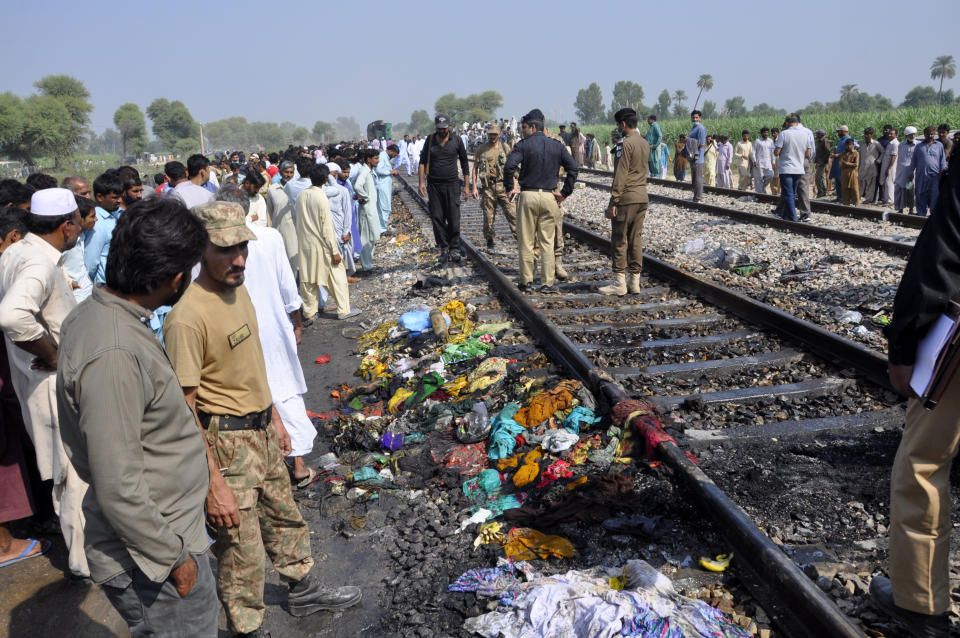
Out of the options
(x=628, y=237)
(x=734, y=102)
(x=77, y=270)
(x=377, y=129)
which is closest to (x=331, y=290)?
(x=77, y=270)

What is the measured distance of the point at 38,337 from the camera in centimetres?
365

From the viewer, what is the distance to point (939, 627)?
2498 mm

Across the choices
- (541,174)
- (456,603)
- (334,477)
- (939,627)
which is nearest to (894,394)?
(939,627)

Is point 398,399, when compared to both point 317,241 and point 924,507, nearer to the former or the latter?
point 317,241

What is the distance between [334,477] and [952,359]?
3.84 m

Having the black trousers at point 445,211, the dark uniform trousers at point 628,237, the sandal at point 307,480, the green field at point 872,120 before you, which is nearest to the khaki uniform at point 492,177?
the black trousers at point 445,211

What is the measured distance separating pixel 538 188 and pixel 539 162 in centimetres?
32

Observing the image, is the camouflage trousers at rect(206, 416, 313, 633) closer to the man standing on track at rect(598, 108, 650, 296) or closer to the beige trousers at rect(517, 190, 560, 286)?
the man standing on track at rect(598, 108, 650, 296)

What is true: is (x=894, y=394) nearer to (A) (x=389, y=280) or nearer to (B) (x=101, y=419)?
(B) (x=101, y=419)

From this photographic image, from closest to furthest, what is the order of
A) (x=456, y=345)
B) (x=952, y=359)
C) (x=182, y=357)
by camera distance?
1. (x=952, y=359)
2. (x=182, y=357)
3. (x=456, y=345)

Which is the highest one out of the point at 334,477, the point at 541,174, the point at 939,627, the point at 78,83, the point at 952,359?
the point at 78,83

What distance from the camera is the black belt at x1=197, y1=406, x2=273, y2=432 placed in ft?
9.57

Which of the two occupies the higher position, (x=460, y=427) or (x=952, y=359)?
(x=952, y=359)

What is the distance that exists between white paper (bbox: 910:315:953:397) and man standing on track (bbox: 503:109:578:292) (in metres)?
6.14
